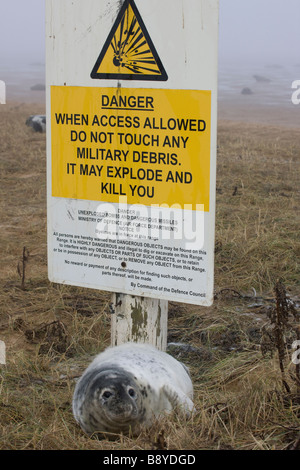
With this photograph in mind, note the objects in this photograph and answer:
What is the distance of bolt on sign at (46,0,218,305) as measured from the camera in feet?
10.6

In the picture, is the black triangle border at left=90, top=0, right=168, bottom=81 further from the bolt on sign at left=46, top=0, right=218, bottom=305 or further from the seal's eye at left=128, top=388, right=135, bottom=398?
the seal's eye at left=128, top=388, right=135, bottom=398

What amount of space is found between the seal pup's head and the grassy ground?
0.08 m

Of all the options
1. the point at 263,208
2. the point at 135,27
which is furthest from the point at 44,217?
the point at 135,27

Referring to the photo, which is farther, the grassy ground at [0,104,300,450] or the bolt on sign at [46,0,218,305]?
the bolt on sign at [46,0,218,305]

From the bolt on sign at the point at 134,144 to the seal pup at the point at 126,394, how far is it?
1.44ft

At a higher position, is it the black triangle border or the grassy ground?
the black triangle border

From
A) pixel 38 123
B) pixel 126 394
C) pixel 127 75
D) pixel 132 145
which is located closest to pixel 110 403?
pixel 126 394

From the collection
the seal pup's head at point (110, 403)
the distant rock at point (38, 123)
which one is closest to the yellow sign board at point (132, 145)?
the seal pup's head at point (110, 403)

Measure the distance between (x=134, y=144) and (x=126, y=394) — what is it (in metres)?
1.28

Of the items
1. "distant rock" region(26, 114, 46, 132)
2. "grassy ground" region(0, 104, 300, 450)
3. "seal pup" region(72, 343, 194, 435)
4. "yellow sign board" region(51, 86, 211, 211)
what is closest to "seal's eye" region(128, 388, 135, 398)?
"seal pup" region(72, 343, 194, 435)

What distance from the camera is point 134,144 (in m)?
3.40

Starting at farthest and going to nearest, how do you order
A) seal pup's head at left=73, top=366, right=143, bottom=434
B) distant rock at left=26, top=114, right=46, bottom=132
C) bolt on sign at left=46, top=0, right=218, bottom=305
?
1. distant rock at left=26, top=114, right=46, bottom=132
2. bolt on sign at left=46, top=0, right=218, bottom=305
3. seal pup's head at left=73, top=366, right=143, bottom=434

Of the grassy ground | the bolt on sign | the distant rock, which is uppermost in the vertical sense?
the distant rock

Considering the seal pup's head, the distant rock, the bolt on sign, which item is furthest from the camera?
the distant rock
